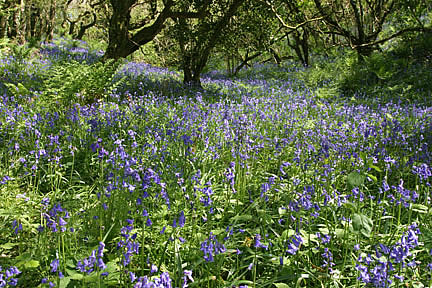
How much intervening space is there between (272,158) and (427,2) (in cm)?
970

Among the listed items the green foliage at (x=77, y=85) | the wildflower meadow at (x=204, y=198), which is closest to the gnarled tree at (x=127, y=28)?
the green foliage at (x=77, y=85)

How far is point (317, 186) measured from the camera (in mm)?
2922

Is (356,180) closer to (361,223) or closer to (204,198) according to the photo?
(361,223)

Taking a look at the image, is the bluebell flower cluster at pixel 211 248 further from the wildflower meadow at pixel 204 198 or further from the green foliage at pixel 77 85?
the green foliage at pixel 77 85

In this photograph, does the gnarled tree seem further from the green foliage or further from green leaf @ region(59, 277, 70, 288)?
green leaf @ region(59, 277, 70, 288)

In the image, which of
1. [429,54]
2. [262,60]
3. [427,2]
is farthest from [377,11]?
[262,60]

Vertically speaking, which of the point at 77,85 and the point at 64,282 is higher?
the point at 77,85

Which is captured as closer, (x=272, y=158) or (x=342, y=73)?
(x=272, y=158)

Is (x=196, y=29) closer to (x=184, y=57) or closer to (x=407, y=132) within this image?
(x=184, y=57)

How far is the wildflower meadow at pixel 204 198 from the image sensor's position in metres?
1.94

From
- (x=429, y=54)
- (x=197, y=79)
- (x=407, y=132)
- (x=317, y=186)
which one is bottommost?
(x=317, y=186)

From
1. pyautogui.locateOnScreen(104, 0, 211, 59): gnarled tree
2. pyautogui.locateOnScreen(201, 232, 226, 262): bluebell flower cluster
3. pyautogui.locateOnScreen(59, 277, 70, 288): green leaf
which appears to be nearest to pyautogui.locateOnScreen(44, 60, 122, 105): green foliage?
pyautogui.locateOnScreen(104, 0, 211, 59): gnarled tree

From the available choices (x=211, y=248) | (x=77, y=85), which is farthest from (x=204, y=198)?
(x=77, y=85)

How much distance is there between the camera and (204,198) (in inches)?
102
